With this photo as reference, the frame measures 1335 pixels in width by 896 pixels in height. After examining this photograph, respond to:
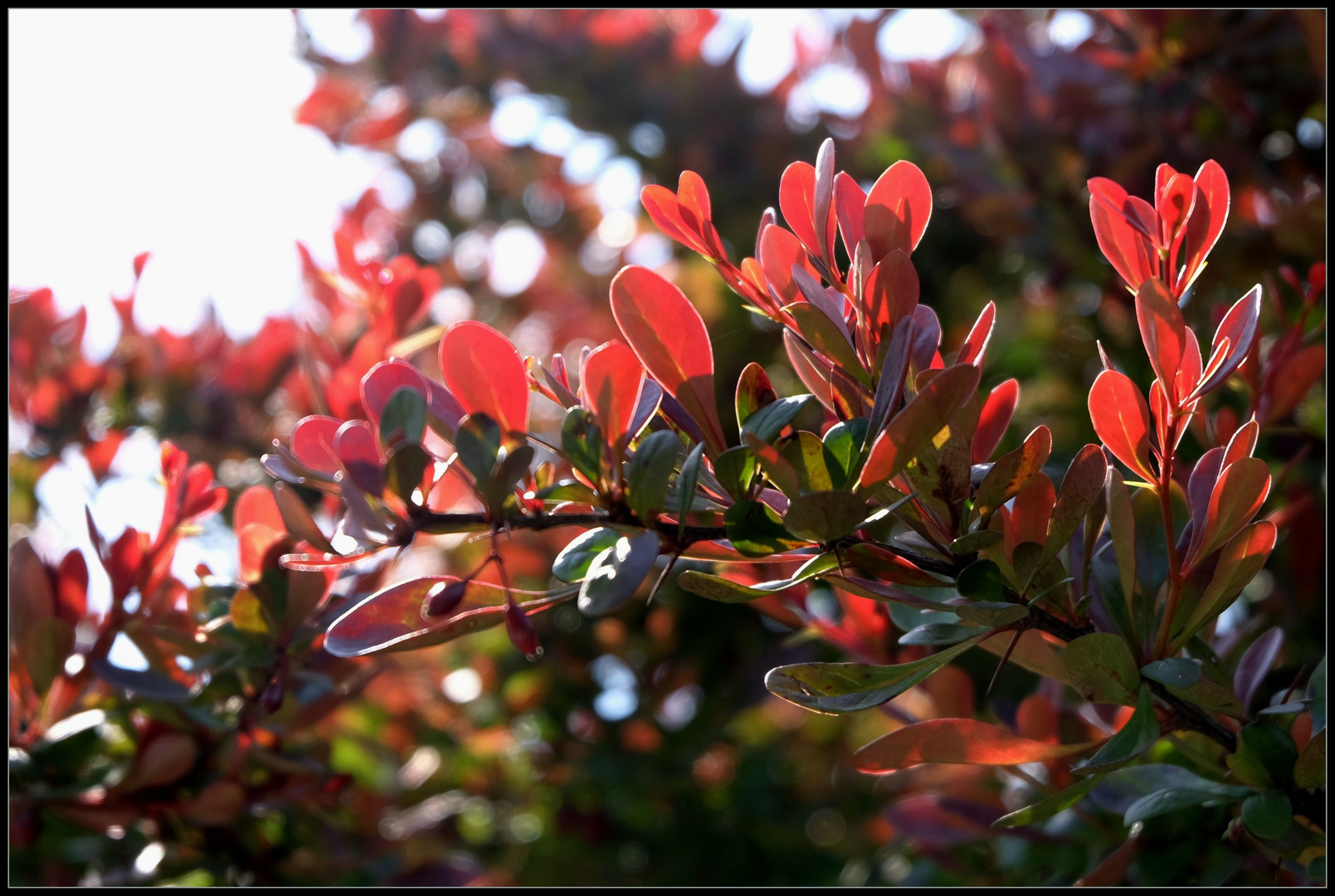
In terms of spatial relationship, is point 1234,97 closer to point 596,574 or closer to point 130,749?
point 596,574

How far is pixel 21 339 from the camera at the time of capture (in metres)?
1.24

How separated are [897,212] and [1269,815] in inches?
16.2

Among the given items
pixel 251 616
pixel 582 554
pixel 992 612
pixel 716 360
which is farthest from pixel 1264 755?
pixel 716 360

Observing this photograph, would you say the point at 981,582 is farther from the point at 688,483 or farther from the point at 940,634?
the point at 688,483

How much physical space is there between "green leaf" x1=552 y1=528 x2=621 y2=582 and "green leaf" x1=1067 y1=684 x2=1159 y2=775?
0.83ft

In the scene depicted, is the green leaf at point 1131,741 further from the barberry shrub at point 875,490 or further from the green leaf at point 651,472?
the green leaf at point 651,472

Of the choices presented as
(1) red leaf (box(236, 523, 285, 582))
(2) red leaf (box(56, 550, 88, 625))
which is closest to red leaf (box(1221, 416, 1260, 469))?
(1) red leaf (box(236, 523, 285, 582))

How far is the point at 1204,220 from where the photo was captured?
20.5 inches

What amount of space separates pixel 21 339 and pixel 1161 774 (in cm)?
143

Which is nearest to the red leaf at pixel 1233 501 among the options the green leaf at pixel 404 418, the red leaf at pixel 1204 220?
the red leaf at pixel 1204 220

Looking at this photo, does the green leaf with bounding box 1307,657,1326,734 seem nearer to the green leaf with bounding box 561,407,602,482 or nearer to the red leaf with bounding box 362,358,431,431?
the green leaf with bounding box 561,407,602,482

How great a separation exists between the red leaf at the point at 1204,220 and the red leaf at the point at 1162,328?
44 mm

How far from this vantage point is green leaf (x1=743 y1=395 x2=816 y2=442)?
1.54ft

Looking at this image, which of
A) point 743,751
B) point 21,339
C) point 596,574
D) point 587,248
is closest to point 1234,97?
point 596,574
